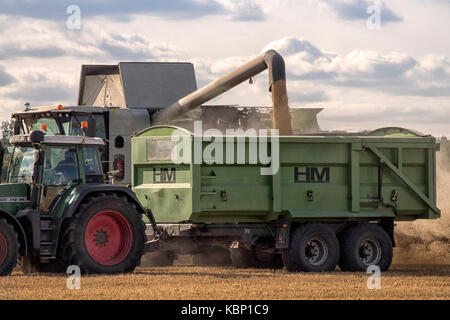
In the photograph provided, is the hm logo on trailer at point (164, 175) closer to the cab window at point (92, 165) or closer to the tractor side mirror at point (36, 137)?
the cab window at point (92, 165)

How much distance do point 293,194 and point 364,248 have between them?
169 cm

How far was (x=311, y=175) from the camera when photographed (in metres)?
16.5

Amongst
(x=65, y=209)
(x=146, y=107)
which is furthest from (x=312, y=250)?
(x=146, y=107)

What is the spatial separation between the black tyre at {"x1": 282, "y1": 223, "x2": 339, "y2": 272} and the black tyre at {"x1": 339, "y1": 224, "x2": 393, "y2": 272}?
0.86ft

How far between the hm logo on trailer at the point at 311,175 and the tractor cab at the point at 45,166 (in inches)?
127

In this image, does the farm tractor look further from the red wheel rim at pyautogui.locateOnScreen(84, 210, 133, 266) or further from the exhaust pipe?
the exhaust pipe

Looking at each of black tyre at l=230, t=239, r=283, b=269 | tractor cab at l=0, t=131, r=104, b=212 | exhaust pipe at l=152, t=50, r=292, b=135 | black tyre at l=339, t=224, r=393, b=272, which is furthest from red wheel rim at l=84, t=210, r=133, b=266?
exhaust pipe at l=152, t=50, r=292, b=135

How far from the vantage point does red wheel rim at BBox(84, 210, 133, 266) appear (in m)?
14.7

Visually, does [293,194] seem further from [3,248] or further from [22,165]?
[3,248]

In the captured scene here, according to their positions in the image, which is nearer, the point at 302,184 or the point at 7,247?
the point at 7,247

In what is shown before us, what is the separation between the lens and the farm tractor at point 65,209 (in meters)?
14.3

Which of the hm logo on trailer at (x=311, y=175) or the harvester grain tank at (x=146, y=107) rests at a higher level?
the harvester grain tank at (x=146, y=107)

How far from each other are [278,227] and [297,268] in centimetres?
71

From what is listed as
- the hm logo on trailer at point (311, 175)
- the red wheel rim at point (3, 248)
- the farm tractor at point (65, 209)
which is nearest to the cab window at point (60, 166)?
the farm tractor at point (65, 209)
